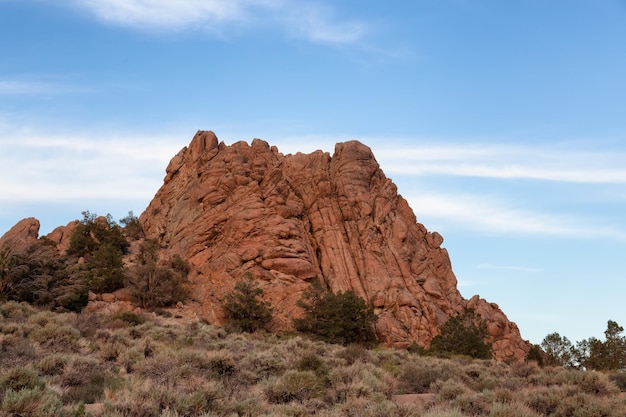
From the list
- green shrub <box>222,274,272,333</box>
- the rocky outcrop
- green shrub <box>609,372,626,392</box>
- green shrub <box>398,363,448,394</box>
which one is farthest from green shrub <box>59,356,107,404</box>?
the rocky outcrop

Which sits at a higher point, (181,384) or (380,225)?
(380,225)

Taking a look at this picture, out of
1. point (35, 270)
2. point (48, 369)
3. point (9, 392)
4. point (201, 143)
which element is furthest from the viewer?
point (201, 143)

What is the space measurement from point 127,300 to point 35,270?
328 inches

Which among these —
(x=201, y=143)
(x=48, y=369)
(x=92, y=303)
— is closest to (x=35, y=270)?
(x=92, y=303)

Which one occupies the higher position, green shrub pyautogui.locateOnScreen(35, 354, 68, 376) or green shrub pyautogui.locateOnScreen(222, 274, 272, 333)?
green shrub pyautogui.locateOnScreen(222, 274, 272, 333)

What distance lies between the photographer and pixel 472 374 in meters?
23.4

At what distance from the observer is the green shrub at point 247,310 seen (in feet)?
149

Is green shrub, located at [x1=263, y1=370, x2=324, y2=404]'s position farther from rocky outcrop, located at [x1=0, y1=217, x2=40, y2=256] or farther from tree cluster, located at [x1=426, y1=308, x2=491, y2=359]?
rocky outcrop, located at [x1=0, y1=217, x2=40, y2=256]

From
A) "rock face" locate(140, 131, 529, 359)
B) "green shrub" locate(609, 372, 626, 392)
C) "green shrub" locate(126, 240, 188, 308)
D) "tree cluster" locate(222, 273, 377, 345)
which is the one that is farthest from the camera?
"rock face" locate(140, 131, 529, 359)

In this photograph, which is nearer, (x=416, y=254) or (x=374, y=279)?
(x=374, y=279)

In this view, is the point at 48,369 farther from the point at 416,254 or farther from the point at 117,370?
the point at 416,254

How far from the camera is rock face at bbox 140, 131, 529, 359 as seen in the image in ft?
171

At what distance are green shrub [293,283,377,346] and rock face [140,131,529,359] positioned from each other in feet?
5.28

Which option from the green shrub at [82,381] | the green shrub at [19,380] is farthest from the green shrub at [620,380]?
the green shrub at [19,380]
